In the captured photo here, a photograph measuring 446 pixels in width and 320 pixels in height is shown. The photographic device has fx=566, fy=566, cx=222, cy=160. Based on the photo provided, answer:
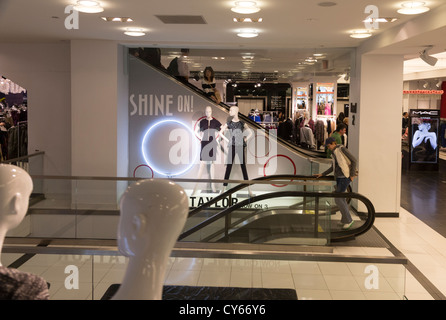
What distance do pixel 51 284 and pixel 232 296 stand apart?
1.19 meters

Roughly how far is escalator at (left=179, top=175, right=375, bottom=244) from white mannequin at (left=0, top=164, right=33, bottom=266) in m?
5.53

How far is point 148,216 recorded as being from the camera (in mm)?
1835

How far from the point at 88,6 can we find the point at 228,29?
2.59m

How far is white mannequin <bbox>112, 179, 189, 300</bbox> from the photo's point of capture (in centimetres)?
183

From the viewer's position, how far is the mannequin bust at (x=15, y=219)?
172 cm

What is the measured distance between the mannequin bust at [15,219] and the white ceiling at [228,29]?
4704mm

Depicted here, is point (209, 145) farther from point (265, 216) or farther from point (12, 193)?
point (12, 193)

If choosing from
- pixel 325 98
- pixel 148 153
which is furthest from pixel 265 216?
pixel 325 98

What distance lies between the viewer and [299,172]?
37.1 ft

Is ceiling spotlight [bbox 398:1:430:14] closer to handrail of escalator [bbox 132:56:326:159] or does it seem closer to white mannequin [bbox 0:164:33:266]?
handrail of escalator [bbox 132:56:326:159]

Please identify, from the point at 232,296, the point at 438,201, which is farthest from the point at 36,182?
the point at 438,201

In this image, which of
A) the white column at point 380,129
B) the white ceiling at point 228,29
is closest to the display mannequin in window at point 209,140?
the white ceiling at point 228,29
